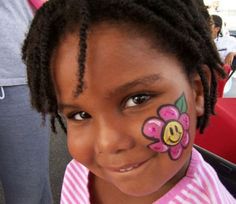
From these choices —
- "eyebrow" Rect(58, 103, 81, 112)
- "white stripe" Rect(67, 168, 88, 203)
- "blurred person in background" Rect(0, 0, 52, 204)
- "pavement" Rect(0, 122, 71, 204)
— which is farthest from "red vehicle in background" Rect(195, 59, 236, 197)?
"pavement" Rect(0, 122, 71, 204)

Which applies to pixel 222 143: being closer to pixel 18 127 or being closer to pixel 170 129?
pixel 170 129

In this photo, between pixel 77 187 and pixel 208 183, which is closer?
pixel 208 183

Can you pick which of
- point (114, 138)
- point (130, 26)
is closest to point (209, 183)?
point (114, 138)

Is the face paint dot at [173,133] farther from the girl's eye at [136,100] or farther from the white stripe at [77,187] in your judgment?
the white stripe at [77,187]

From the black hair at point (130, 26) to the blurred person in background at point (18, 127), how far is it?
1.22 feet

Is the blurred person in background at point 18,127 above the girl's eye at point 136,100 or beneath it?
beneath

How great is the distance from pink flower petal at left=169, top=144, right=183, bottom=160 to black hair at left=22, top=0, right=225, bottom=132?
13 cm

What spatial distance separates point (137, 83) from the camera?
0.57 meters

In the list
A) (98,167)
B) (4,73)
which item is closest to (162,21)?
(98,167)

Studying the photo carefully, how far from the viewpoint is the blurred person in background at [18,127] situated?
1.06m

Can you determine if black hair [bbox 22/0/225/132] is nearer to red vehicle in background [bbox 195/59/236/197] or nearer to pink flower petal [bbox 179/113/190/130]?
pink flower petal [bbox 179/113/190/130]

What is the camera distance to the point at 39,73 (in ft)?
2.22

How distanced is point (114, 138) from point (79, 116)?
0.35 ft

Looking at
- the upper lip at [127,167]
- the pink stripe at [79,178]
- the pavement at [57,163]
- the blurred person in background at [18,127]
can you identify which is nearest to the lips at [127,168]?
the upper lip at [127,167]
